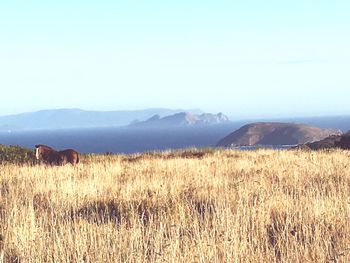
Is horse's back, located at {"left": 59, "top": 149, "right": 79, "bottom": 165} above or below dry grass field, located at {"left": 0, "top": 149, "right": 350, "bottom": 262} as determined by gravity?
above

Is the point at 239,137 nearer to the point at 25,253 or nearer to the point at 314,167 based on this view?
the point at 314,167

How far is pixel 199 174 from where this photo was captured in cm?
1227

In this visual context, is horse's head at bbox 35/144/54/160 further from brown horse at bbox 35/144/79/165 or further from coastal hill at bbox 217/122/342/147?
coastal hill at bbox 217/122/342/147

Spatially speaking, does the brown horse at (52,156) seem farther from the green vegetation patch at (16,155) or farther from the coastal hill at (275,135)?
the coastal hill at (275,135)

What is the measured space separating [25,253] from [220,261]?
7.33 ft

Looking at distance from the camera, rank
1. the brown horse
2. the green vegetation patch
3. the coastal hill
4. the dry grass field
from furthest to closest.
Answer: the coastal hill < the green vegetation patch < the brown horse < the dry grass field

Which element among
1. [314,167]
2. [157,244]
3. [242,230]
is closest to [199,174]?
[314,167]

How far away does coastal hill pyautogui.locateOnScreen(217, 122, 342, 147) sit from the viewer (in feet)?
412

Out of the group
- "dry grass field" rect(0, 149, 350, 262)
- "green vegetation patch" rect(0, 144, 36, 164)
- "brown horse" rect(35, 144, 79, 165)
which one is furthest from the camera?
"green vegetation patch" rect(0, 144, 36, 164)

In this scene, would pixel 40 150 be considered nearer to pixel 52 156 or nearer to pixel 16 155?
pixel 52 156

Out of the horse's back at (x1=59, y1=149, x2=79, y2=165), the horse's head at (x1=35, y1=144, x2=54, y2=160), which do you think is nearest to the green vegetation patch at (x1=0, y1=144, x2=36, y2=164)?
the horse's head at (x1=35, y1=144, x2=54, y2=160)

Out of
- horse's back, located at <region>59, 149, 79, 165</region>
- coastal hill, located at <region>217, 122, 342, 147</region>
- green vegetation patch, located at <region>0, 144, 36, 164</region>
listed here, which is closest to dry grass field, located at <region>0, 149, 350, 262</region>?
horse's back, located at <region>59, 149, 79, 165</region>

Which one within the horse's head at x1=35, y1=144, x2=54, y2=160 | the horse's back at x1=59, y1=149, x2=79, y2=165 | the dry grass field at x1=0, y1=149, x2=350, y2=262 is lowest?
the dry grass field at x1=0, y1=149, x2=350, y2=262

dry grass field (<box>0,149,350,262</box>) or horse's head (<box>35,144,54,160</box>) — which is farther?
horse's head (<box>35,144,54,160</box>)
